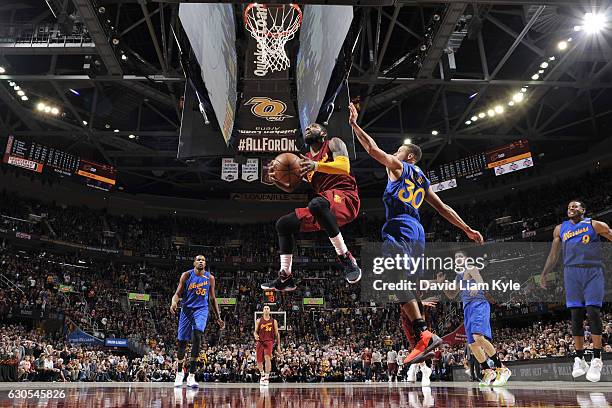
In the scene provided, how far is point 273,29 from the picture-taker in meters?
13.3

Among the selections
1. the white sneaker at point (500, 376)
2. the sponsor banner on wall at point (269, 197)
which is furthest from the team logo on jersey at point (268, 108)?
the sponsor banner on wall at point (269, 197)

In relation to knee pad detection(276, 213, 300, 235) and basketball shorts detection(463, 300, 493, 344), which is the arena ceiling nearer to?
basketball shorts detection(463, 300, 493, 344)

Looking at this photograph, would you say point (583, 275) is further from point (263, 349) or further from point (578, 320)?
point (263, 349)

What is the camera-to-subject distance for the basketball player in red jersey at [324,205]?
4.54 meters

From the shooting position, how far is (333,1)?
7.71 metres

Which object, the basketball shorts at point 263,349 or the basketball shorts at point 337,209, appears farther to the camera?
the basketball shorts at point 263,349

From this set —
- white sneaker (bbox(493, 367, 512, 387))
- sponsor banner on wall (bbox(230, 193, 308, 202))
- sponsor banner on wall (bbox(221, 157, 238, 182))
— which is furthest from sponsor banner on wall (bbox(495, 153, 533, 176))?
white sneaker (bbox(493, 367, 512, 387))

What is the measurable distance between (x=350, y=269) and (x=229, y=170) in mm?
17355

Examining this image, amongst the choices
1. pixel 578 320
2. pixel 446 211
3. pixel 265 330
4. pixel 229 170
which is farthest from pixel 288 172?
→ pixel 229 170

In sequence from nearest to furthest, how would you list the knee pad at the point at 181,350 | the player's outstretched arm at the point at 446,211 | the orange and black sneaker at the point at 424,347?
the orange and black sneaker at the point at 424,347 → the player's outstretched arm at the point at 446,211 → the knee pad at the point at 181,350

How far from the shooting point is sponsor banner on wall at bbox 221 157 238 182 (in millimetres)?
21328

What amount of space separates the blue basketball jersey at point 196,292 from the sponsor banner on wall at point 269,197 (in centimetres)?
2361

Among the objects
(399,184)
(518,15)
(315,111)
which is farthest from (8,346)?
(518,15)

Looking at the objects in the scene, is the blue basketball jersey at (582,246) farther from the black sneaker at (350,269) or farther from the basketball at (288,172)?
the basketball at (288,172)
